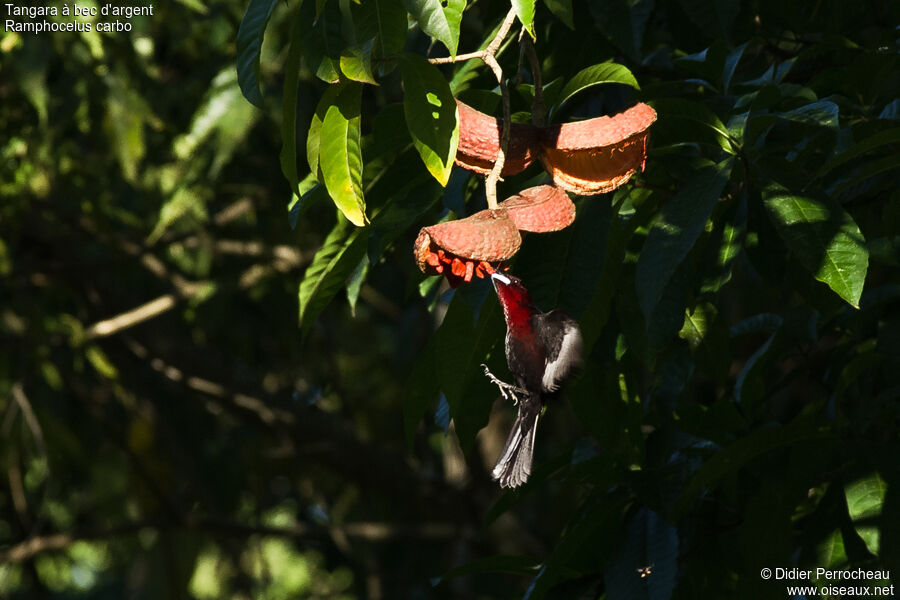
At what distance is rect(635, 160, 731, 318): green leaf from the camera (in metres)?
0.94

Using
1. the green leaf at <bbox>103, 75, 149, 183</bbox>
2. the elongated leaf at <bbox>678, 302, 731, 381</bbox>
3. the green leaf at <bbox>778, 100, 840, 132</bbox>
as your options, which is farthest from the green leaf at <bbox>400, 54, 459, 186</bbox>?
the green leaf at <bbox>103, 75, 149, 183</bbox>

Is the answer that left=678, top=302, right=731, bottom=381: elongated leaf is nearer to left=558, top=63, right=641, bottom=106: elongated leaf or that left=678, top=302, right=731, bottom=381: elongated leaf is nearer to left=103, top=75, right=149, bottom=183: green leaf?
left=558, top=63, right=641, bottom=106: elongated leaf

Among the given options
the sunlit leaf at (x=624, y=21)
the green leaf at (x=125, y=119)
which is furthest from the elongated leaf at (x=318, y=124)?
the green leaf at (x=125, y=119)

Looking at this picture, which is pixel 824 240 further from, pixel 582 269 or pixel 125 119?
pixel 125 119

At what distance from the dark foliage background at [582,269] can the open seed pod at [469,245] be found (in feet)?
0.74

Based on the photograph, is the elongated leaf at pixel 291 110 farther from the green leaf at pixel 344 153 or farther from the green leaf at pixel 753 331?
the green leaf at pixel 753 331

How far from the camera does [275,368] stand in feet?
14.3

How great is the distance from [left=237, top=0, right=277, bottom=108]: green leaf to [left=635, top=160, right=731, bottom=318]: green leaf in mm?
398

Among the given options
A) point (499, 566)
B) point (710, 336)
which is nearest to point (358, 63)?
point (710, 336)

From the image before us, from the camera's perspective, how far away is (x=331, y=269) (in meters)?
1.18

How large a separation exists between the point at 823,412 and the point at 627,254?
1.31 feet

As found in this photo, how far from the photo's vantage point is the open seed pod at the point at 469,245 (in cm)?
74

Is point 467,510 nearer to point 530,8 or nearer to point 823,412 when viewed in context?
point 823,412

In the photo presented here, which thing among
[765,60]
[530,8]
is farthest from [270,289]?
[530,8]
